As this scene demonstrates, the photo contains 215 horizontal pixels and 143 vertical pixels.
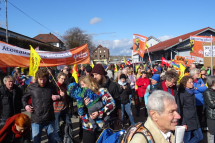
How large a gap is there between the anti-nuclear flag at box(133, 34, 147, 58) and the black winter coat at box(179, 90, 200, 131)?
825 centimetres

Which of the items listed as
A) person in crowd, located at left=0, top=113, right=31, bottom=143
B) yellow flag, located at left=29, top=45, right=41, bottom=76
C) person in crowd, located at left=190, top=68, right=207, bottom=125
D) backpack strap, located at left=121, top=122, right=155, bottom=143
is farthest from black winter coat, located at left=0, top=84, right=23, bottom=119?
person in crowd, located at left=190, top=68, right=207, bottom=125

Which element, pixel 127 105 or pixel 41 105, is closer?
pixel 41 105

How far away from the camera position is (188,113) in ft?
13.2

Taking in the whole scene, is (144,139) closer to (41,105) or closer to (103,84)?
(103,84)

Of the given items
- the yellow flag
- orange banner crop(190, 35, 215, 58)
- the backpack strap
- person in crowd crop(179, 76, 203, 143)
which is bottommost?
person in crowd crop(179, 76, 203, 143)

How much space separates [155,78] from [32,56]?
124 inches

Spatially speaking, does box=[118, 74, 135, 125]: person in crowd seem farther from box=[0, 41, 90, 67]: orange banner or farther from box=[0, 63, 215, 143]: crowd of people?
box=[0, 41, 90, 67]: orange banner

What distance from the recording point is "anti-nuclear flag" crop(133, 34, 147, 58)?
12348 millimetres

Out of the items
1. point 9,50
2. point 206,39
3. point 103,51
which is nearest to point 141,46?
point 206,39

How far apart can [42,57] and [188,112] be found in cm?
496

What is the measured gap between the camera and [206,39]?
11672 mm

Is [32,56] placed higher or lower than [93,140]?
higher

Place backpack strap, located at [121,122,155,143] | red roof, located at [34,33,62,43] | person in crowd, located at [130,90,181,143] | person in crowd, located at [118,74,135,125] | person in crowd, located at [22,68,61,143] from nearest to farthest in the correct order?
backpack strap, located at [121,122,155,143] → person in crowd, located at [130,90,181,143] → person in crowd, located at [22,68,61,143] → person in crowd, located at [118,74,135,125] → red roof, located at [34,33,62,43]

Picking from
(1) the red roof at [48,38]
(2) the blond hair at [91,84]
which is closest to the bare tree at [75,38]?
(1) the red roof at [48,38]
